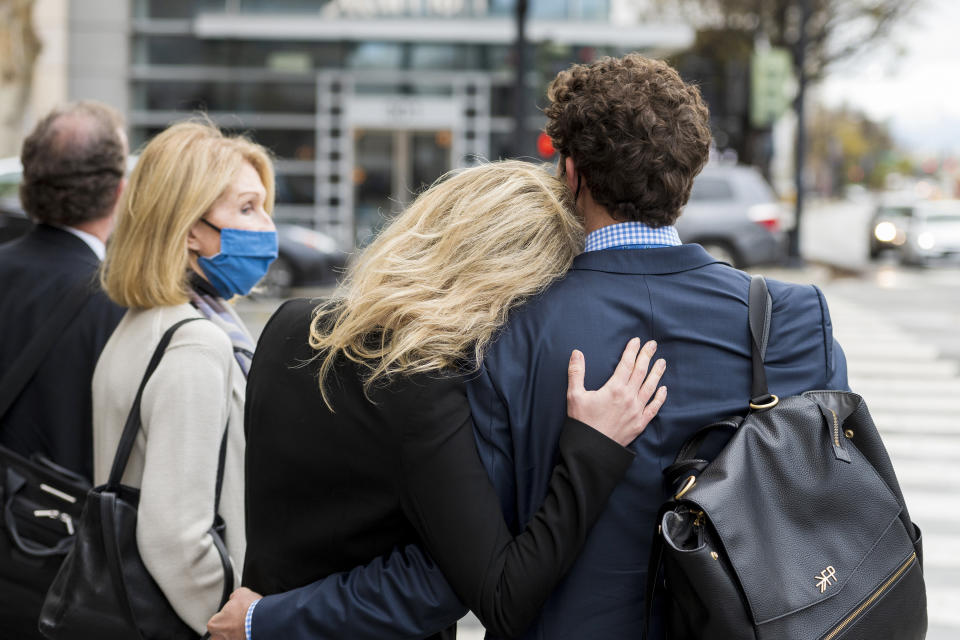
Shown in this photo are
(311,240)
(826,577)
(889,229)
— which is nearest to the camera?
(826,577)

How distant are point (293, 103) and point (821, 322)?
23511 mm

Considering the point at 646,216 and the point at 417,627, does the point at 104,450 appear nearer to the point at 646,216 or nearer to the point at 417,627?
the point at 417,627

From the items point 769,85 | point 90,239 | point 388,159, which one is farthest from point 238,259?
point 388,159

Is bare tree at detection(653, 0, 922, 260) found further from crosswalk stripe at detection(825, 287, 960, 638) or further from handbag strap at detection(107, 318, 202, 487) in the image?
handbag strap at detection(107, 318, 202, 487)

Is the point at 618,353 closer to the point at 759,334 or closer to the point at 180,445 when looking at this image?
the point at 759,334

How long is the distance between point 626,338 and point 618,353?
3 centimetres

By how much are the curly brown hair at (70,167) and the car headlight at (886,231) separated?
1068 inches

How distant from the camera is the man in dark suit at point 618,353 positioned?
1843 mm

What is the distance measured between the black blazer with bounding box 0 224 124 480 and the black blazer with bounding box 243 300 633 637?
78cm

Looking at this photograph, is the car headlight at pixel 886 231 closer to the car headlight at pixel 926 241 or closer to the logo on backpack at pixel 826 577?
the car headlight at pixel 926 241

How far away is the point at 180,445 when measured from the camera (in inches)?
89.2

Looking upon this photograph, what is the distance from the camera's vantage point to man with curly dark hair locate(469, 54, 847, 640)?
1.84 meters

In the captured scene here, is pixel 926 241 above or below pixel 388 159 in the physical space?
below

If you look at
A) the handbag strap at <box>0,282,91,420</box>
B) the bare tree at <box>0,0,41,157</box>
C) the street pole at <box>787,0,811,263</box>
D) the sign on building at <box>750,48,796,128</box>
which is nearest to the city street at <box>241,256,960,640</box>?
the street pole at <box>787,0,811,263</box>
